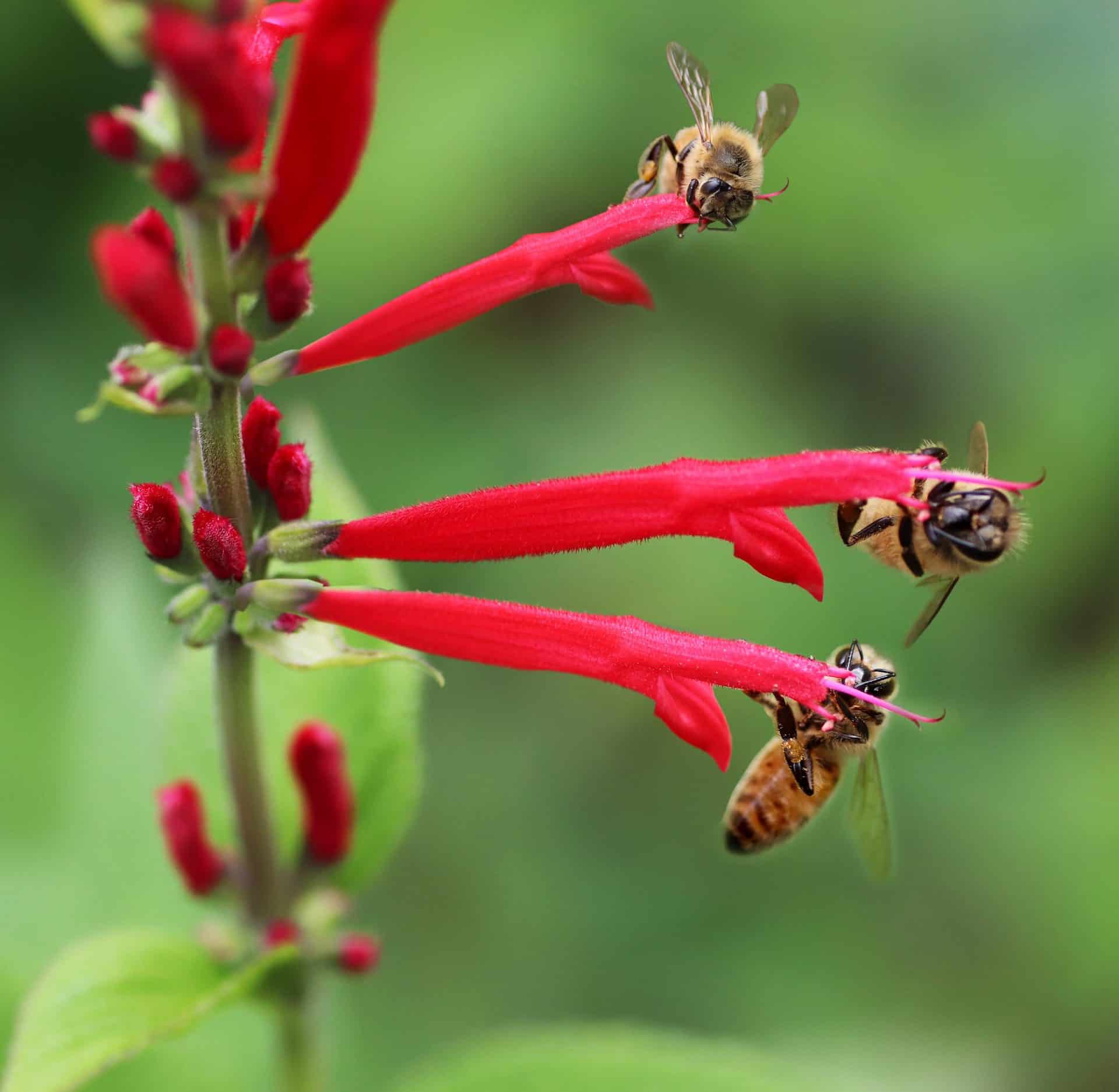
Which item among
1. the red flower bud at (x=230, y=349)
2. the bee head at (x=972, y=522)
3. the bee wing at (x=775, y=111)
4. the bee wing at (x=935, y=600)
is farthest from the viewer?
the bee wing at (x=775, y=111)

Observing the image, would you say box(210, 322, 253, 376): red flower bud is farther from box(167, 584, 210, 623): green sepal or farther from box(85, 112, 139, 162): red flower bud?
box(167, 584, 210, 623): green sepal

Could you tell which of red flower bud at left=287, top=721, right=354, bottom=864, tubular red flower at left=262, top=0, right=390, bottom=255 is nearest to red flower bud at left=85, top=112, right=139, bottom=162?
tubular red flower at left=262, top=0, right=390, bottom=255

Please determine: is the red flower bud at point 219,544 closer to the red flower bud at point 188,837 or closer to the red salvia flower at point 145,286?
the red salvia flower at point 145,286

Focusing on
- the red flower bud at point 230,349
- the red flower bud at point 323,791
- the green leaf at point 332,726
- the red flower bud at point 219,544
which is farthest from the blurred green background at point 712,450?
the red flower bud at point 230,349

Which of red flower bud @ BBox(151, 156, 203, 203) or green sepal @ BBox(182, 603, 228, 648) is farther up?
red flower bud @ BBox(151, 156, 203, 203)

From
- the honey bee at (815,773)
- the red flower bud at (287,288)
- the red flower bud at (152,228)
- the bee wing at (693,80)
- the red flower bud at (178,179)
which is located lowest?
the honey bee at (815,773)

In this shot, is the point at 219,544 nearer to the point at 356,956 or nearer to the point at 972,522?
the point at 356,956

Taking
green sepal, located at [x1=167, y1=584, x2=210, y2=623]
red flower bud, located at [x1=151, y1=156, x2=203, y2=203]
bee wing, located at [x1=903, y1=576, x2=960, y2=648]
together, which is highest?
red flower bud, located at [x1=151, y1=156, x2=203, y2=203]

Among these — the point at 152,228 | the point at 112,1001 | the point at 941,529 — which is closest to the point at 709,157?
the point at 941,529
